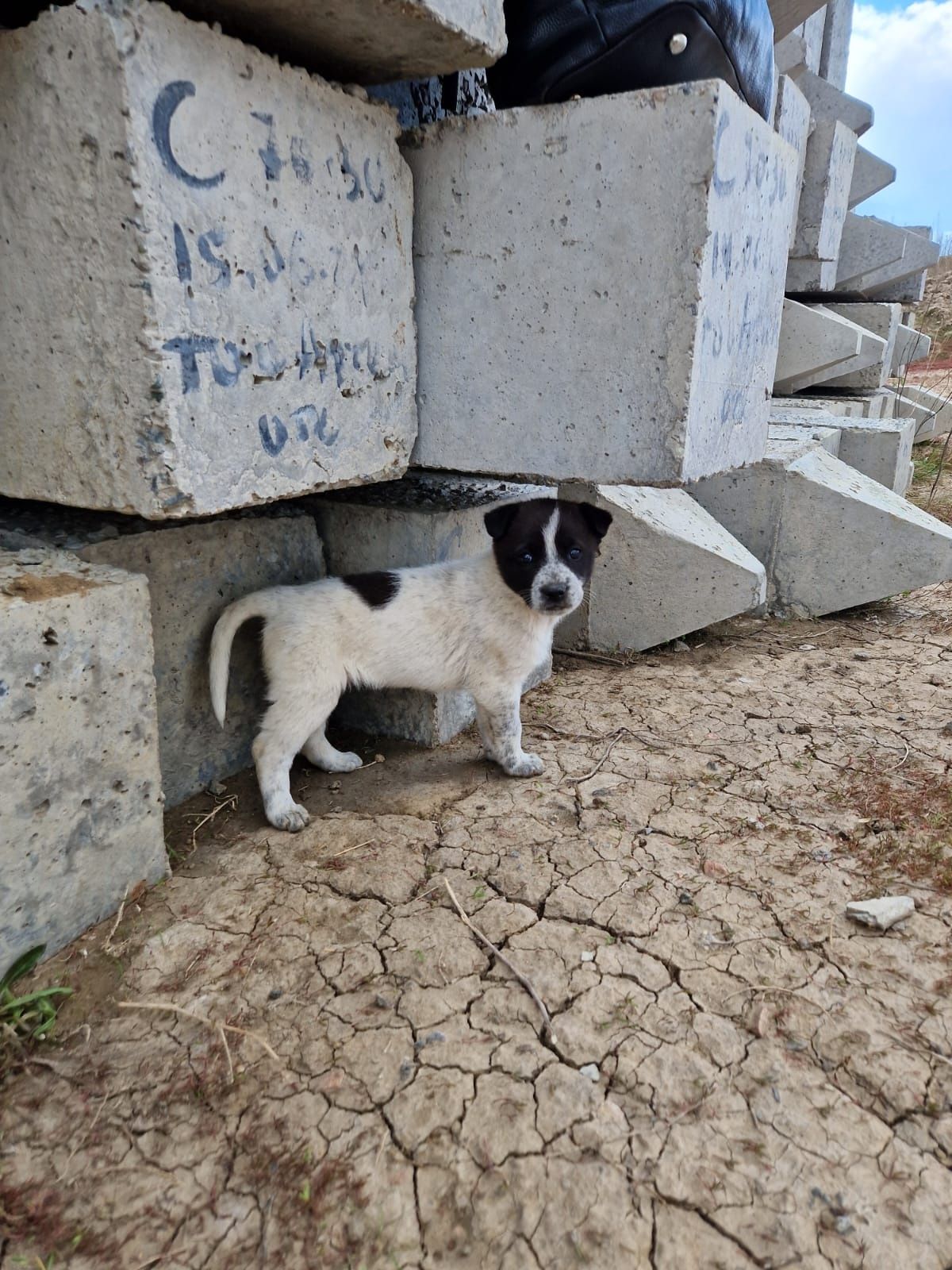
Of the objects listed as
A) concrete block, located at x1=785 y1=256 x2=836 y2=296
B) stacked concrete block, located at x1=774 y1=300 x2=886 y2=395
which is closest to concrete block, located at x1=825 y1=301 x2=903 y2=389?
concrete block, located at x1=785 y1=256 x2=836 y2=296

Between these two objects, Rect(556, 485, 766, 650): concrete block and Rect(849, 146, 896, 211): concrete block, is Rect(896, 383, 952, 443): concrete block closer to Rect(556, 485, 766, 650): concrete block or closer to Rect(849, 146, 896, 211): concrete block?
Rect(849, 146, 896, 211): concrete block

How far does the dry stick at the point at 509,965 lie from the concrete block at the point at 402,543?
101 centimetres

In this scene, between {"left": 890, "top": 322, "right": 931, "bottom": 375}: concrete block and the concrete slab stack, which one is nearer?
the concrete slab stack

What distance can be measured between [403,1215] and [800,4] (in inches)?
251

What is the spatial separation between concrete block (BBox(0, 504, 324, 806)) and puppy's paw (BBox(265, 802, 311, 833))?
38 cm

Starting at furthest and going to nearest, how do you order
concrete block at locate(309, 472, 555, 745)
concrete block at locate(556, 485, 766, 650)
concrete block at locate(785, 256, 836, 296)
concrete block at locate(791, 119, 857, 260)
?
concrete block at locate(785, 256, 836, 296) < concrete block at locate(791, 119, 857, 260) < concrete block at locate(556, 485, 766, 650) < concrete block at locate(309, 472, 555, 745)

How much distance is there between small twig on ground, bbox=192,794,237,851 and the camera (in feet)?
8.74

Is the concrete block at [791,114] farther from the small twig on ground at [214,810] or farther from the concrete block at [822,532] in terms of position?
the small twig on ground at [214,810]

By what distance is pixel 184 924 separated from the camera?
222cm

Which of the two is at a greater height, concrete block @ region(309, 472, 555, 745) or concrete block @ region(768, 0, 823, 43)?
concrete block @ region(768, 0, 823, 43)

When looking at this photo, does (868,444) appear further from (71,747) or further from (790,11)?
(71,747)

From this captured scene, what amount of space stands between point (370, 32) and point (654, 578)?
2.69 metres

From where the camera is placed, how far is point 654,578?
13.5ft

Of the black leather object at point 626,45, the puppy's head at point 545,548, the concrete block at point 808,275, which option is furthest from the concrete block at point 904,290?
the puppy's head at point 545,548
